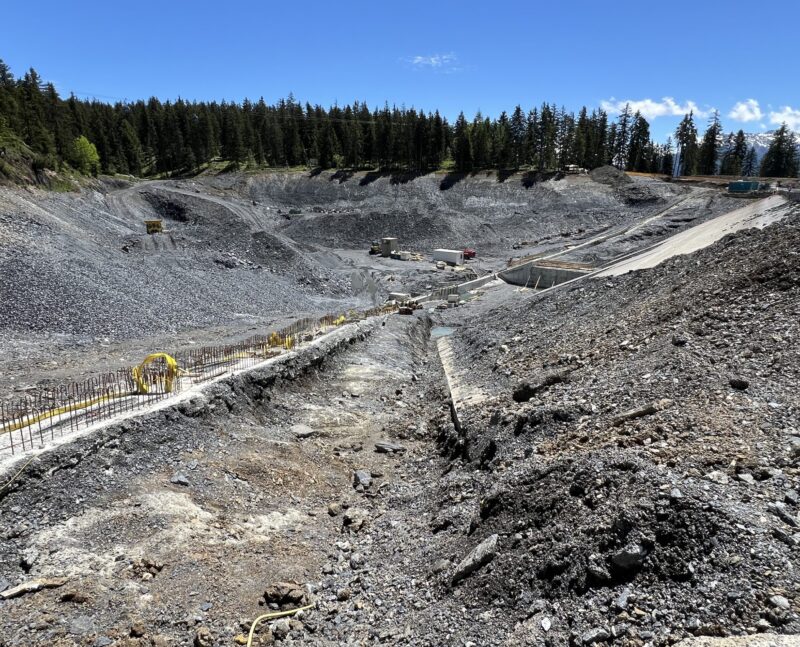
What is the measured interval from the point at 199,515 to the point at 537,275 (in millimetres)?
30667

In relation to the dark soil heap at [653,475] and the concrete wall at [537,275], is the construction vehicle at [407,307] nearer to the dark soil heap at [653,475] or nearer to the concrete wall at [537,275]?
the concrete wall at [537,275]

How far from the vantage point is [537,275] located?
36.4m

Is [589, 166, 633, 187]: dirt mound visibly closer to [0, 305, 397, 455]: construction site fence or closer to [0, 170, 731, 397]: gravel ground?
[0, 170, 731, 397]: gravel ground

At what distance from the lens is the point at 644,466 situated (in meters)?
7.80

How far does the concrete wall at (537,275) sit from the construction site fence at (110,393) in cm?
1939

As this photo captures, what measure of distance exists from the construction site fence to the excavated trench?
1048mm

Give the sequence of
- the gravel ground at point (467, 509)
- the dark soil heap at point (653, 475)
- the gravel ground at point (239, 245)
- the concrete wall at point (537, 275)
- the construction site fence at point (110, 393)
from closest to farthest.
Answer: the dark soil heap at point (653, 475) < the gravel ground at point (467, 509) < the construction site fence at point (110, 393) < the gravel ground at point (239, 245) < the concrete wall at point (537, 275)

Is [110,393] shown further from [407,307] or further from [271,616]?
[407,307]

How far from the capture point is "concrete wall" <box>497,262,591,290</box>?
34.1 metres

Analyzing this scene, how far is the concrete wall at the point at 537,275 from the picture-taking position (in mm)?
34125

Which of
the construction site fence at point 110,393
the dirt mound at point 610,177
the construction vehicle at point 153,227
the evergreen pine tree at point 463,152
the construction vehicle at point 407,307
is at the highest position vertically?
the evergreen pine tree at point 463,152

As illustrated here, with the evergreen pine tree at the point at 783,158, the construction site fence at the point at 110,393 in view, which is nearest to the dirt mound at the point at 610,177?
the evergreen pine tree at the point at 783,158

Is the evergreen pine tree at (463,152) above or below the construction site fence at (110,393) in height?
above

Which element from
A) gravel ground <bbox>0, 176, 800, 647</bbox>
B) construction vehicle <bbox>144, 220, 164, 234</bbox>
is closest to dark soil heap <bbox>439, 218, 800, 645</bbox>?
gravel ground <bbox>0, 176, 800, 647</bbox>
